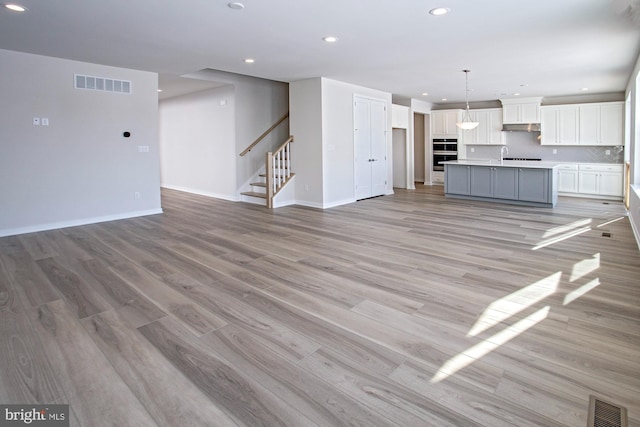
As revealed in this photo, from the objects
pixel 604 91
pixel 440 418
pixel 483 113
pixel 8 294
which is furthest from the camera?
pixel 483 113

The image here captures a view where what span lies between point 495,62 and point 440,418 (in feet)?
20.3

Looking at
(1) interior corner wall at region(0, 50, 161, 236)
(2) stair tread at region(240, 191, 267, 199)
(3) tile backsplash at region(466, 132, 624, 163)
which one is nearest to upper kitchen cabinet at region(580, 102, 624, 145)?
(3) tile backsplash at region(466, 132, 624, 163)

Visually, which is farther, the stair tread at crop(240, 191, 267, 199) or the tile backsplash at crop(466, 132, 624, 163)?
the tile backsplash at crop(466, 132, 624, 163)

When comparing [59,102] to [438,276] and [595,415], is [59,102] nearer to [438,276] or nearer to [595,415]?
[438,276]

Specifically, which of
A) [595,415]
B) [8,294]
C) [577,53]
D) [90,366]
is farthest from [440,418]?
[577,53]

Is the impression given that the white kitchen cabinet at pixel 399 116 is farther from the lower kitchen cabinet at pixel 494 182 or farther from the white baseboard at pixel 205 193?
the white baseboard at pixel 205 193

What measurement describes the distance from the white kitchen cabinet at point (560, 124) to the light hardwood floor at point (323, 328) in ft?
18.3

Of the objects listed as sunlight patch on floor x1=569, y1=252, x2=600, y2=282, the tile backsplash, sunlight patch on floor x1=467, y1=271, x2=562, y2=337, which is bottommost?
sunlight patch on floor x1=467, y1=271, x2=562, y2=337

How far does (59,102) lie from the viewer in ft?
19.6

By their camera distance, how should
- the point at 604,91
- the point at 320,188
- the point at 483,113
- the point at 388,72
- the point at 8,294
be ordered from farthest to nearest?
1. the point at 483,113
2. the point at 604,91
3. the point at 320,188
4. the point at 388,72
5. the point at 8,294

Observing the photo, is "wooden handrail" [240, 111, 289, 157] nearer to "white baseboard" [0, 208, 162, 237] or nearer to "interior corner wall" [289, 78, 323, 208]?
"interior corner wall" [289, 78, 323, 208]

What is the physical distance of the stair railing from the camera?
26.6ft

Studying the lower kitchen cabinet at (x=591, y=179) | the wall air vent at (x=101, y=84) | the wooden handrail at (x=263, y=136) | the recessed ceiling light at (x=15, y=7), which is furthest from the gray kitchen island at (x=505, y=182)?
the recessed ceiling light at (x=15, y=7)

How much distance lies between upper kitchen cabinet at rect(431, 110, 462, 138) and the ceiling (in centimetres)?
406
